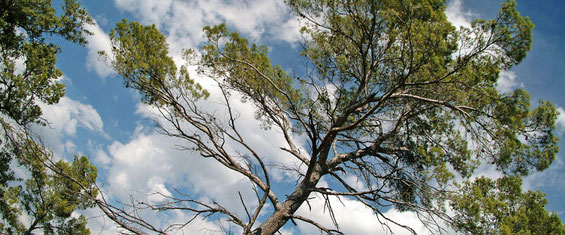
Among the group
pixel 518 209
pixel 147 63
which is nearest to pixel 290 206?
pixel 147 63

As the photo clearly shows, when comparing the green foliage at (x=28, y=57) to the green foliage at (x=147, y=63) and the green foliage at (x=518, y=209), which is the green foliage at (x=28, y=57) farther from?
the green foliage at (x=518, y=209)

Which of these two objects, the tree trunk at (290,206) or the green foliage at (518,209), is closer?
the tree trunk at (290,206)

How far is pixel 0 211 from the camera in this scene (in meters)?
11.7

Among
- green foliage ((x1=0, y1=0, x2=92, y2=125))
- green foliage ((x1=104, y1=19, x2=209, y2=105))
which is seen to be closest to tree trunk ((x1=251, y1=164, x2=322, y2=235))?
green foliage ((x1=104, y1=19, x2=209, y2=105))

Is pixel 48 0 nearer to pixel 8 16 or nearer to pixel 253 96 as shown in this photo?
pixel 8 16

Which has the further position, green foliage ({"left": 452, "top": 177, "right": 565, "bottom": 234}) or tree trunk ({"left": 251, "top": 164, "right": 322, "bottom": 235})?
green foliage ({"left": 452, "top": 177, "right": 565, "bottom": 234})

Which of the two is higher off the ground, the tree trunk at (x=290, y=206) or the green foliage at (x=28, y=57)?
the green foliage at (x=28, y=57)

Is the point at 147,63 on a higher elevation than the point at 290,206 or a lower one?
higher

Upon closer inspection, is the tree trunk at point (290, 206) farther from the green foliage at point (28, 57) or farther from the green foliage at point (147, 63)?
the green foliage at point (28, 57)

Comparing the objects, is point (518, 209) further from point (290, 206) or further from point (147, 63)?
point (147, 63)

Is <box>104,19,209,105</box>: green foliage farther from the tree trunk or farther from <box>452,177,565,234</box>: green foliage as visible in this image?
<box>452,177,565,234</box>: green foliage

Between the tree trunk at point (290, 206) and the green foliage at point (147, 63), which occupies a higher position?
the green foliage at point (147, 63)

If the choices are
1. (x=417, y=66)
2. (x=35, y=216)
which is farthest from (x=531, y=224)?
(x=35, y=216)

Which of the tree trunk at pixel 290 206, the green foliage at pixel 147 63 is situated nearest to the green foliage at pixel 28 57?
the green foliage at pixel 147 63
